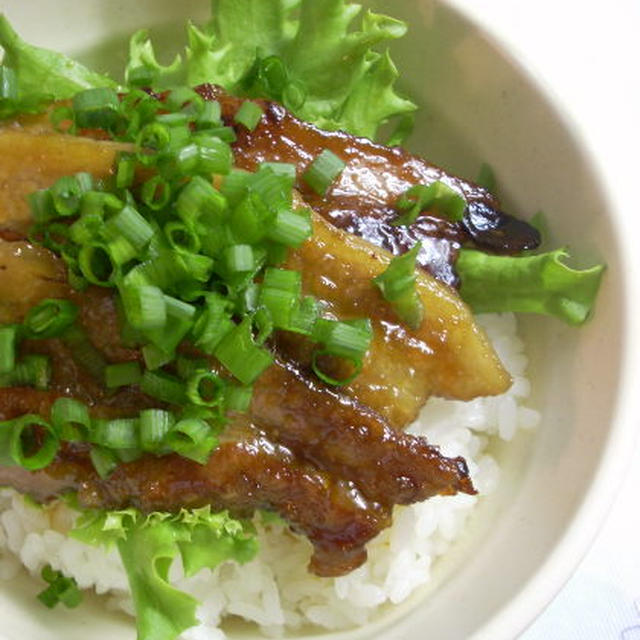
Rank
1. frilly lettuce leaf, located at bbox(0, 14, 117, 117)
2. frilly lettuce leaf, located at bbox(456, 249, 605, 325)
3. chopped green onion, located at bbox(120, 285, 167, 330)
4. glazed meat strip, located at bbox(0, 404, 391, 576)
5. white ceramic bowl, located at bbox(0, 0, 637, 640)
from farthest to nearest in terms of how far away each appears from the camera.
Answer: frilly lettuce leaf, located at bbox(0, 14, 117, 117) → frilly lettuce leaf, located at bbox(456, 249, 605, 325) → white ceramic bowl, located at bbox(0, 0, 637, 640) → glazed meat strip, located at bbox(0, 404, 391, 576) → chopped green onion, located at bbox(120, 285, 167, 330)

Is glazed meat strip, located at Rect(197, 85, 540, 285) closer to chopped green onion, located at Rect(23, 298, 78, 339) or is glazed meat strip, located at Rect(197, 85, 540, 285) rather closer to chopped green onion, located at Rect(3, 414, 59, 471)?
chopped green onion, located at Rect(23, 298, 78, 339)

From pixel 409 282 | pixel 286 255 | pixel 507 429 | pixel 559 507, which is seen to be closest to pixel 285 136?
pixel 286 255

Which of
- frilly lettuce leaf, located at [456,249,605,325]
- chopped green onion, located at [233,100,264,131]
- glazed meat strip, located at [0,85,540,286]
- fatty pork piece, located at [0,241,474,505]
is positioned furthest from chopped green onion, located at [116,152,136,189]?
frilly lettuce leaf, located at [456,249,605,325]

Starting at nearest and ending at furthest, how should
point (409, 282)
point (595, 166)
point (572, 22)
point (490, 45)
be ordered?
1. point (409, 282)
2. point (595, 166)
3. point (490, 45)
4. point (572, 22)

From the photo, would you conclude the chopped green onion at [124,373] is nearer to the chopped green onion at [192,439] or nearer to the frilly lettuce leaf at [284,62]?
the chopped green onion at [192,439]

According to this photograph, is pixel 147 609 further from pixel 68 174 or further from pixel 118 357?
pixel 68 174

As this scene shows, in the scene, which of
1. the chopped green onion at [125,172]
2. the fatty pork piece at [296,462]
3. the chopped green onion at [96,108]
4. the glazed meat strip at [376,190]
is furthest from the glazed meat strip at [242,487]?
the chopped green onion at [96,108]

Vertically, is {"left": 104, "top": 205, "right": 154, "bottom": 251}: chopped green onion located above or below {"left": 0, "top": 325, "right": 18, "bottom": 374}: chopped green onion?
above
